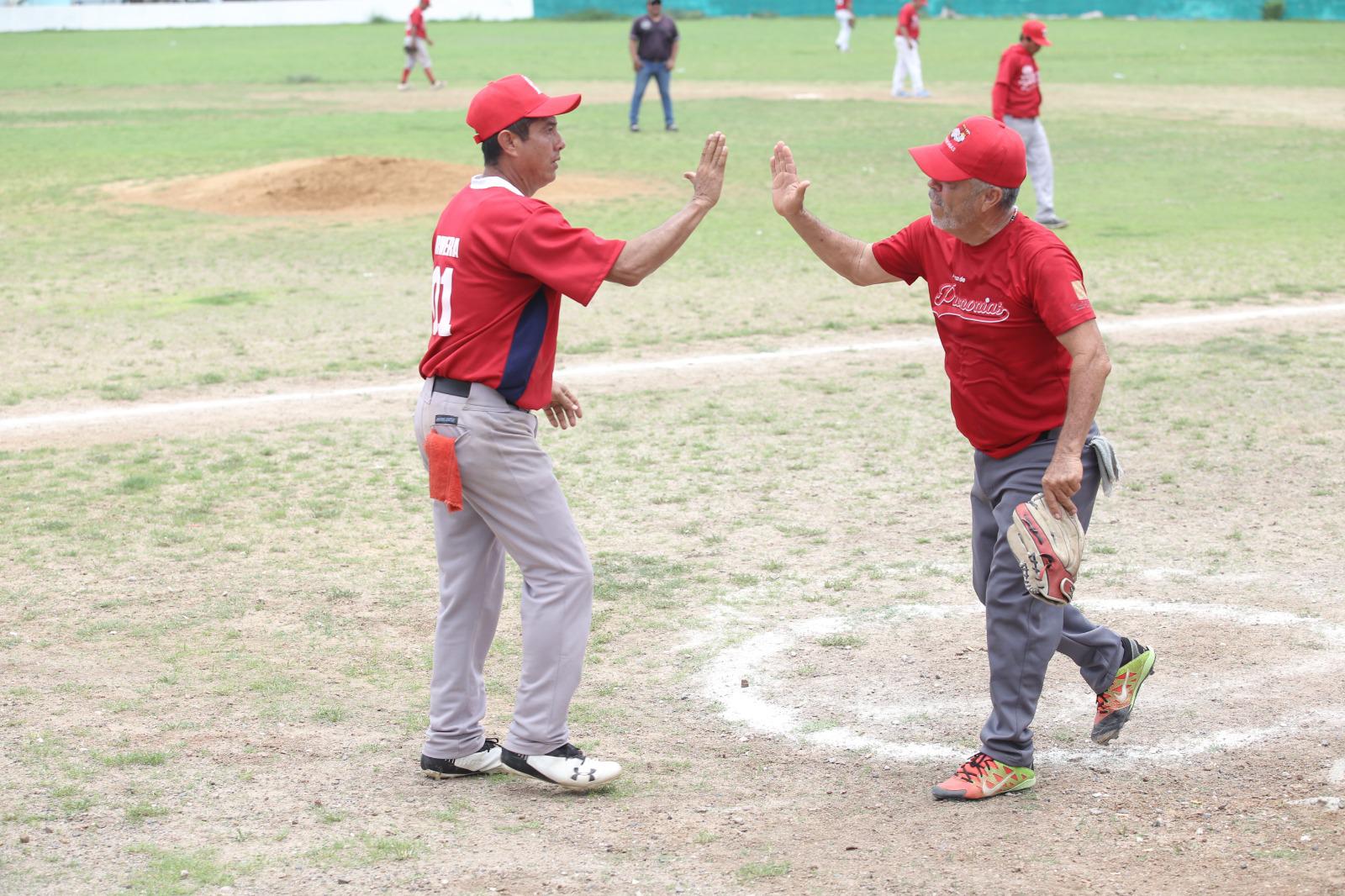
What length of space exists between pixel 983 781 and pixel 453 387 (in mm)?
2039

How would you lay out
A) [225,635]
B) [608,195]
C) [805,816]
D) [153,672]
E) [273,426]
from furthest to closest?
[608,195] < [273,426] < [225,635] < [153,672] < [805,816]

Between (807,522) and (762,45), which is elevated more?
(762,45)

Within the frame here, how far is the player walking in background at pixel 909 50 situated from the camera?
92.6 feet

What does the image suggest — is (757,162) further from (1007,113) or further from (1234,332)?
(1234,332)

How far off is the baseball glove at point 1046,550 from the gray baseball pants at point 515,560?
1345mm

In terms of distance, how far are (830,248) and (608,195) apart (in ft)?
43.4

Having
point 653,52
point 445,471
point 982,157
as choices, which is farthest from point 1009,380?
point 653,52

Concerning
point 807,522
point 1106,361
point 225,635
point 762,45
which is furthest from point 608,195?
point 762,45

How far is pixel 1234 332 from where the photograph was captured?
11.4 m

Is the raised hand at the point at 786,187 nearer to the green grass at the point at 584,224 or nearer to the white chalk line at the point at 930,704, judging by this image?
the white chalk line at the point at 930,704

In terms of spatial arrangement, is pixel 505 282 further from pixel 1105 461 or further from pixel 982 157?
pixel 1105 461

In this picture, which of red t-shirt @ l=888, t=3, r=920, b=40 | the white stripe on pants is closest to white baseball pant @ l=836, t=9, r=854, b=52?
the white stripe on pants

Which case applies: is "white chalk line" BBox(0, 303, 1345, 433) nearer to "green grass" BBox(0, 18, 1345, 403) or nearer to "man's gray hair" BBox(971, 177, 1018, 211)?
"green grass" BBox(0, 18, 1345, 403)

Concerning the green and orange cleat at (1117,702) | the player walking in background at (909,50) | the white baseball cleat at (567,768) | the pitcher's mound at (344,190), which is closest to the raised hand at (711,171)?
the white baseball cleat at (567,768)
